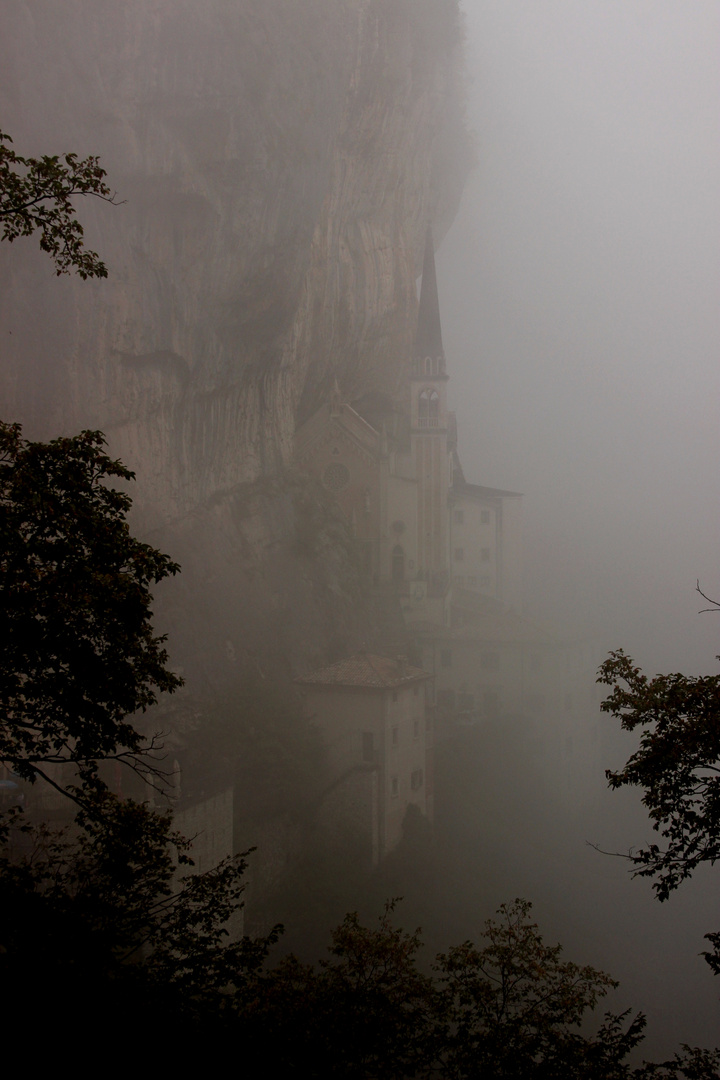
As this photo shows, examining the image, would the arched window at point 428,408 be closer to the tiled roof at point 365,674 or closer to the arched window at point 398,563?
the arched window at point 398,563

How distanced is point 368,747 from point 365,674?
222 centimetres

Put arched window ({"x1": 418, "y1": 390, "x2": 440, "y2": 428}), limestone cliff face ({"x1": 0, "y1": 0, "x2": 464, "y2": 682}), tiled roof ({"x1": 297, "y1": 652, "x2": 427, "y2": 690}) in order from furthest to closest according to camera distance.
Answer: arched window ({"x1": 418, "y1": 390, "x2": 440, "y2": 428}) < tiled roof ({"x1": 297, "y1": 652, "x2": 427, "y2": 690}) < limestone cliff face ({"x1": 0, "y1": 0, "x2": 464, "y2": 682})

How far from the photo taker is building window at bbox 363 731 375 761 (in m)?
26.8

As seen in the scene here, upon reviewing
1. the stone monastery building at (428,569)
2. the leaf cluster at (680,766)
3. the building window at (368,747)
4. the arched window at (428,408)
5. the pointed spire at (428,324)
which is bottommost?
the leaf cluster at (680,766)

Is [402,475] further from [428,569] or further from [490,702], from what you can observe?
[490,702]

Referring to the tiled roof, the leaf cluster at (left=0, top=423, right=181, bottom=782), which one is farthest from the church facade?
the leaf cluster at (left=0, top=423, right=181, bottom=782)

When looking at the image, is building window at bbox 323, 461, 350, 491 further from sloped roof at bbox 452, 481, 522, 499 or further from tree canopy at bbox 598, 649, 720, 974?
tree canopy at bbox 598, 649, 720, 974

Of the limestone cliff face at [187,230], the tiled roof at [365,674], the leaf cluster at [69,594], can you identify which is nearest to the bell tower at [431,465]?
the limestone cliff face at [187,230]

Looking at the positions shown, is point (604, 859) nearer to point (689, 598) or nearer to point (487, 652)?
point (487, 652)

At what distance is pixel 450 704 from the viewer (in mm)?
39875

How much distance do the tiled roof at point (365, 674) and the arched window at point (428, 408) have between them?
645 inches

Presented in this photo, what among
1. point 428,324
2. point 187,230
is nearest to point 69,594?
point 187,230

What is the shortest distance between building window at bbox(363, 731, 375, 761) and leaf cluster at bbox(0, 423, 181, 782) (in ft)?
63.5

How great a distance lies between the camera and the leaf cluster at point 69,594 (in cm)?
736
